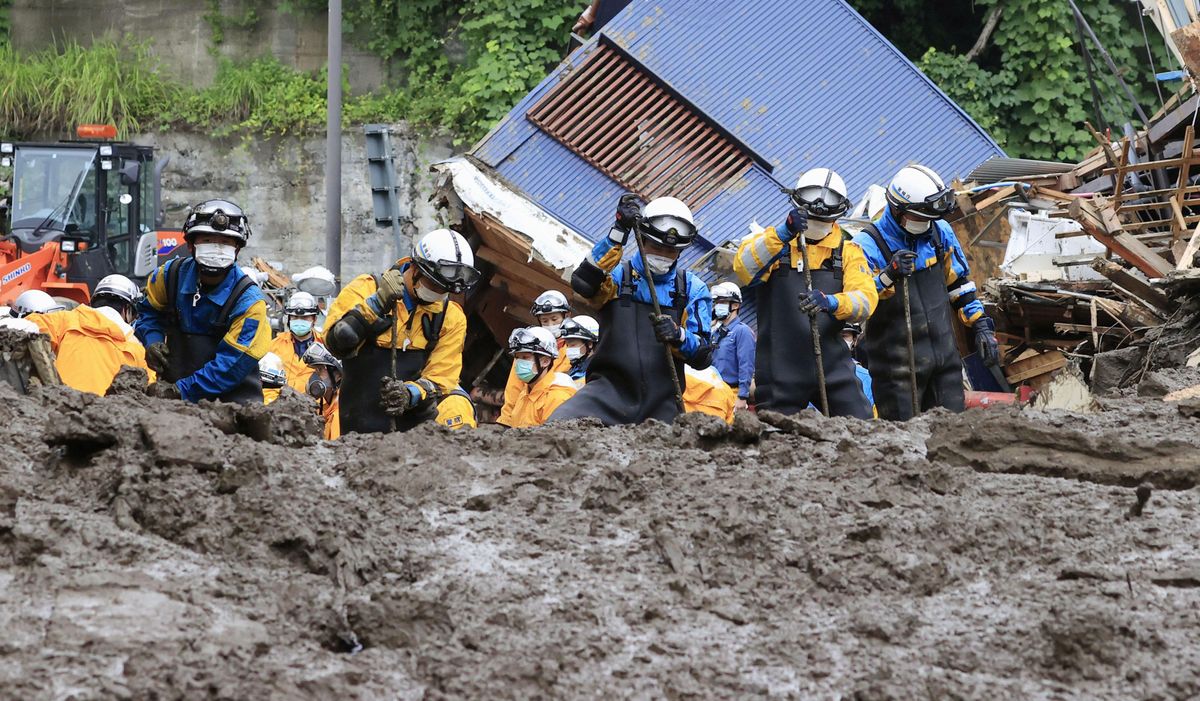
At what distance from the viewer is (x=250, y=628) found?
379 centimetres

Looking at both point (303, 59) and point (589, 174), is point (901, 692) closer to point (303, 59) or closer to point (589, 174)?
point (589, 174)

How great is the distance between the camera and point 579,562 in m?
4.51

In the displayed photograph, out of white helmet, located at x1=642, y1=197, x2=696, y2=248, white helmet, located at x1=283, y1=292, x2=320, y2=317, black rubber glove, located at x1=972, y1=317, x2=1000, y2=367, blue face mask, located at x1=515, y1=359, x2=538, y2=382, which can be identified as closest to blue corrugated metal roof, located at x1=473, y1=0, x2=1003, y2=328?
white helmet, located at x1=283, y1=292, x2=320, y2=317

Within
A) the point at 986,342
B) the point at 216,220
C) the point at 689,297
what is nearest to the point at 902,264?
the point at 986,342

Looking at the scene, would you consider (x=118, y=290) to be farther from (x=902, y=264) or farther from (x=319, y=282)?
(x=902, y=264)

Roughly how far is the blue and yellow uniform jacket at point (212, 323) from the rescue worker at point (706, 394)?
2.92 m

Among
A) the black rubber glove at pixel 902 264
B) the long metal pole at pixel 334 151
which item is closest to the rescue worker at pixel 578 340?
the black rubber glove at pixel 902 264

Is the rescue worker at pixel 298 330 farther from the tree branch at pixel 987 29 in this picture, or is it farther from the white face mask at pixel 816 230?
the tree branch at pixel 987 29

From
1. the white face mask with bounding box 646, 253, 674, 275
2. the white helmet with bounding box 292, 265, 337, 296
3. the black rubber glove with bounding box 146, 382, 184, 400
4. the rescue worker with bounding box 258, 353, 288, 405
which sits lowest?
the rescue worker with bounding box 258, 353, 288, 405

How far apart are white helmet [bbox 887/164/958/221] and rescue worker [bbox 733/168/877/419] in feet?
1.09

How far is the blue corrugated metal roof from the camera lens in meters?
15.6

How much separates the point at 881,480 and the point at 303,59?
19.2 metres

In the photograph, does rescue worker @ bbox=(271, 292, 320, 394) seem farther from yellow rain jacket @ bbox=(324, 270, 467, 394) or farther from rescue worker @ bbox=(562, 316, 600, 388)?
yellow rain jacket @ bbox=(324, 270, 467, 394)

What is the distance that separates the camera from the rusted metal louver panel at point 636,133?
51.6ft
